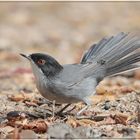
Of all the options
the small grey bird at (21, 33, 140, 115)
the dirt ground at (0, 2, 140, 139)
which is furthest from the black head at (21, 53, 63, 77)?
the dirt ground at (0, 2, 140, 139)

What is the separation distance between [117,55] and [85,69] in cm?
57

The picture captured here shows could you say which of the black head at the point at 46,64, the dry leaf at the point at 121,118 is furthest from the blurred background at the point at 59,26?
the dry leaf at the point at 121,118

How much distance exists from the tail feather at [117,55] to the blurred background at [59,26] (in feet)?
13.6

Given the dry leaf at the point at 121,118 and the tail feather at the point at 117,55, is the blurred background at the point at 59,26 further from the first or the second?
the dry leaf at the point at 121,118

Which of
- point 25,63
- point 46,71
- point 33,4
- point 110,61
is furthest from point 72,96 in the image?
point 33,4

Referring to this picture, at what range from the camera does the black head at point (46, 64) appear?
7199 millimetres

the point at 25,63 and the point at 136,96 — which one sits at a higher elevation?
the point at 25,63

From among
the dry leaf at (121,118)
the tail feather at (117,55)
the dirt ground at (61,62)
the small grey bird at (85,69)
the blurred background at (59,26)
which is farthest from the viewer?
the blurred background at (59,26)

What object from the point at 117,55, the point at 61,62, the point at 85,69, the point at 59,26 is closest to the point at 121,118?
the point at 85,69

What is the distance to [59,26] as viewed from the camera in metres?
16.9

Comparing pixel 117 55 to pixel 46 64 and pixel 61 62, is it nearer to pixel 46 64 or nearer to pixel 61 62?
pixel 46 64

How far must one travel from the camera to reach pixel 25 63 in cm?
1252

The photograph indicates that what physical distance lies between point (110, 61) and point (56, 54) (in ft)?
19.4

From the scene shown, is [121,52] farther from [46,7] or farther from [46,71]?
[46,7]
